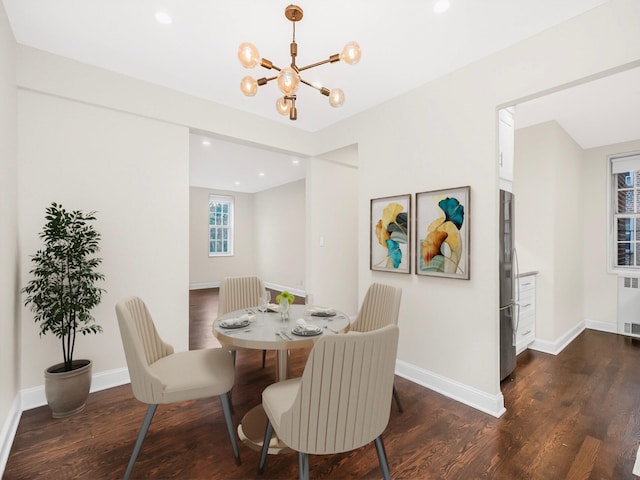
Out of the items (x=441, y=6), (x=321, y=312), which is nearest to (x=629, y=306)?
(x=321, y=312)

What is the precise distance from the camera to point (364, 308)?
2.68 meters

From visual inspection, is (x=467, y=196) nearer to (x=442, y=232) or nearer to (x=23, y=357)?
(x=442, y=232)

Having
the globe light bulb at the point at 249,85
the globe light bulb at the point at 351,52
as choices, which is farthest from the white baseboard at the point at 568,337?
the globe light bulb at the point at 249,85

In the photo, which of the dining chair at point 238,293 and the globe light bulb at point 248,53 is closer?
the globe light bulb at point 248,53

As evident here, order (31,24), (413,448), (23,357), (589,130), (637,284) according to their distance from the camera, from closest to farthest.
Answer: (413,448)
(31,24)
(23,357)
(589,130)
(637,284)

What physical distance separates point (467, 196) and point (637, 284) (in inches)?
147

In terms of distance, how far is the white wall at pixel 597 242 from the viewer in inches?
173

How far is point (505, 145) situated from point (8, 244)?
3.95 meters

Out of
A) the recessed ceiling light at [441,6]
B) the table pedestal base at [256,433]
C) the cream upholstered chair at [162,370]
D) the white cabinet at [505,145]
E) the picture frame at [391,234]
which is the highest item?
the recessed ceiling light at [441,6]

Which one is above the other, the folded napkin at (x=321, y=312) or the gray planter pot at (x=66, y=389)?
the folded napkin at (x=321, y=312)

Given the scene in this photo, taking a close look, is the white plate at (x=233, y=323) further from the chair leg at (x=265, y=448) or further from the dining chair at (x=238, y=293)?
the dining chair at (x=238, y=293)

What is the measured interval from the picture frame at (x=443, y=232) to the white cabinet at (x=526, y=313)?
1.38 metres

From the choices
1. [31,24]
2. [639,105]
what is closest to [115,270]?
[31,24]

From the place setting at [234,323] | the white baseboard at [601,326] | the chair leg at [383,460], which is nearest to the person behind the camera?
the chair leg at [383,460]
